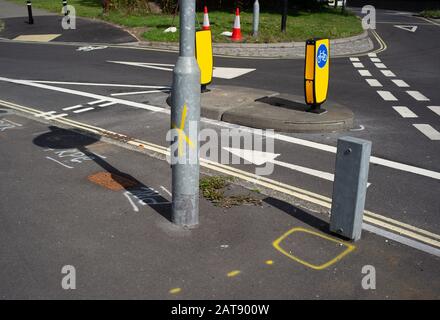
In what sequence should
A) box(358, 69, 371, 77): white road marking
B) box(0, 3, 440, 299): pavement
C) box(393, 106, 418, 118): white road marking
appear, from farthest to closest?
box(358, 69, 371, 77): white road marking < box(393, 106, 418, 118): white road marking < box(0, 3, 440, 299): pavement

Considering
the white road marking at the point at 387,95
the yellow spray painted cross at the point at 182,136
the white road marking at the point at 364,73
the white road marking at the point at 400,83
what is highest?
the yellow spray painted cross at the point at 182,136

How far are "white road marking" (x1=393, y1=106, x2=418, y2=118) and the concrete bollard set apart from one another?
5.33 metres

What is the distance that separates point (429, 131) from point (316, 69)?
234 centimetres

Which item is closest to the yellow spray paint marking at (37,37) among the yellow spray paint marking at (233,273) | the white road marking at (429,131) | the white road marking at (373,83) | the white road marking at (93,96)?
the white road marking at (93,96)

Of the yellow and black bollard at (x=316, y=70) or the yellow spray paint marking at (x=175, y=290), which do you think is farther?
the yellow and black bollard at (x=316, y=70)

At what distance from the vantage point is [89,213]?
5.62m

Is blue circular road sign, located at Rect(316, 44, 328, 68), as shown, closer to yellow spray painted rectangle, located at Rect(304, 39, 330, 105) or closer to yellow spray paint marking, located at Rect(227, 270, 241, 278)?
yellow spray painted rectangle, located at Rect(304, 39, 330, 105)

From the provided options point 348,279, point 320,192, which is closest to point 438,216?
point 320,192

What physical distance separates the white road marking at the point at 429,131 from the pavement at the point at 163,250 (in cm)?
398

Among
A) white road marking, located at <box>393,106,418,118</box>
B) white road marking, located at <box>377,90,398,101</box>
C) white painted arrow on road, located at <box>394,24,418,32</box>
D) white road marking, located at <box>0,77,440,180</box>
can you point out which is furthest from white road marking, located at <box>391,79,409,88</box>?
white painted arrow on road, located at <box>394,24,418,32</box>

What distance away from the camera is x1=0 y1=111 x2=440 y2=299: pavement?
168 inches

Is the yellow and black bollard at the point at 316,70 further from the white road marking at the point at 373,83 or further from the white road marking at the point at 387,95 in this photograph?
the white road marking at the point at 373,83

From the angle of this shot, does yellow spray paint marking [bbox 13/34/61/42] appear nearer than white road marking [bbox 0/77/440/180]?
No

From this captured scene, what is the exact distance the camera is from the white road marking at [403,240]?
16.2ft
